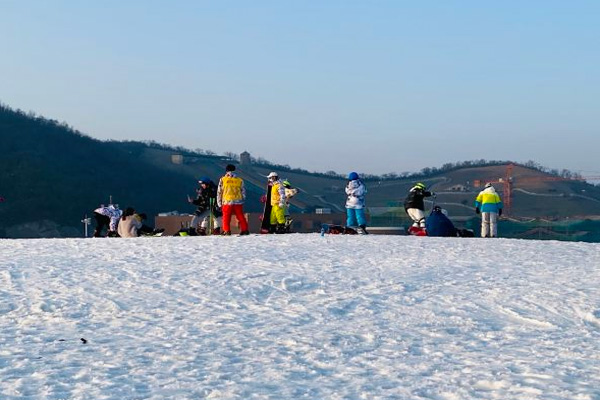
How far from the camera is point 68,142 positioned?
162375 millimetres

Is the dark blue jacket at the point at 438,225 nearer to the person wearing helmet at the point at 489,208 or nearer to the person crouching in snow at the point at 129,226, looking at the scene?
the person wearing helmet at the point at 489,208

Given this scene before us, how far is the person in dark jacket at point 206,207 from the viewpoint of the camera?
66.5 ft

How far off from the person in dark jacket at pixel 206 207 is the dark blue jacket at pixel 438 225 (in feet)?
16.9

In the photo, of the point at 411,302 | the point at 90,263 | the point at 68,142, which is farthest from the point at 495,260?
the point at 68,142

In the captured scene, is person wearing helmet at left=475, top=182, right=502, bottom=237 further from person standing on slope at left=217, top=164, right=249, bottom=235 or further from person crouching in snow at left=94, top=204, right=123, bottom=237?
person crouching in snow at left=94, top=204, right=123, bottom=237

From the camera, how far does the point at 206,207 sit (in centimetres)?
2042

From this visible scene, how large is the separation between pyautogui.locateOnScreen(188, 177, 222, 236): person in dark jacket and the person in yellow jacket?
141 cm

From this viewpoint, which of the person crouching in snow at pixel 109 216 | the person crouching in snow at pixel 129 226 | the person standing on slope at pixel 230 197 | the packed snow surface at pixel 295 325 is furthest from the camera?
the person crouching in snow at pixel 109 216

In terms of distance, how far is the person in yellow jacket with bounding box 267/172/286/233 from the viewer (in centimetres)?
1988

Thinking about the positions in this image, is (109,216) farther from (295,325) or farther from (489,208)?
(295,325)

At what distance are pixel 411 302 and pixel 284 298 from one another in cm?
145

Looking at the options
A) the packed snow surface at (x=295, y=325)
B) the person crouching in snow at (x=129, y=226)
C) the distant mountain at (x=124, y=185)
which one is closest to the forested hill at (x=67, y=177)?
the distant mountain at (x=124, y=185)

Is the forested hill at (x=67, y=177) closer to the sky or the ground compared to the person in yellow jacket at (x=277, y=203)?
closer to the sky

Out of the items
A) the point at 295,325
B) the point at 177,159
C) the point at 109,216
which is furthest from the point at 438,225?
the point at 177,159
